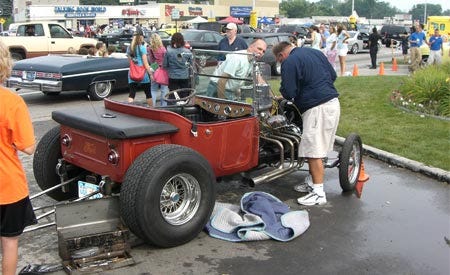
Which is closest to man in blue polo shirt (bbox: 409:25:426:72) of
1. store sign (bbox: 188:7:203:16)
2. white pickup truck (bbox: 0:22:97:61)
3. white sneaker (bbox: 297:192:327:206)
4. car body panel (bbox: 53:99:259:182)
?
white pickup truck (bbox: 0:22:97:61)

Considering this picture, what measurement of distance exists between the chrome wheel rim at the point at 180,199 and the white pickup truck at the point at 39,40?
48.1 ft

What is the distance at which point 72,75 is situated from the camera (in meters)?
11.5

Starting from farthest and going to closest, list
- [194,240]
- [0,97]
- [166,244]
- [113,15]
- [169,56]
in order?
[113,15] → [169,56] → [194,240] → [166,244] → [0,97]

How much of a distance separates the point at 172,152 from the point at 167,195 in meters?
0.40

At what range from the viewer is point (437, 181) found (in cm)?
636

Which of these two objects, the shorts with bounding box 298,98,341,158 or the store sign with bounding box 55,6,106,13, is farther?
the store sign with bounding box 55,6,106,13

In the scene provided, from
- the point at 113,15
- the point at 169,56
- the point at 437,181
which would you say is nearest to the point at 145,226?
the point at 437,181

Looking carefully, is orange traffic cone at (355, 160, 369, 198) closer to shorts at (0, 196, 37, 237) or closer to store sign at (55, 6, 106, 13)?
shorts at (0, 196, 37, 237)

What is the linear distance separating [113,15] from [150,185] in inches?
2893

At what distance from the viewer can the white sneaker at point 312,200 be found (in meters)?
5.41

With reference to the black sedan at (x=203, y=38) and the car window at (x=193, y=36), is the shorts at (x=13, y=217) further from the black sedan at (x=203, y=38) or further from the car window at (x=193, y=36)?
the car window at (x=193, y=36)

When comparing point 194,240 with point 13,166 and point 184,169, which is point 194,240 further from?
point 13,166

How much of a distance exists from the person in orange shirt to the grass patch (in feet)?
11.6

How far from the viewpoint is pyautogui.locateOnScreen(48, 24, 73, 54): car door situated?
18531 mm
